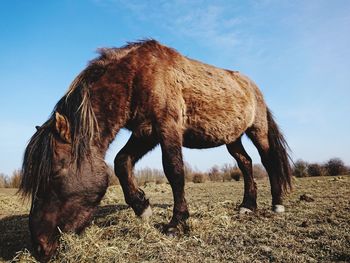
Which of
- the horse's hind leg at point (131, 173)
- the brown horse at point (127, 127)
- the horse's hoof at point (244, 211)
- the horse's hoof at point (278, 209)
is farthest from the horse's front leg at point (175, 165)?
the horse's hoof at point (278, 209)

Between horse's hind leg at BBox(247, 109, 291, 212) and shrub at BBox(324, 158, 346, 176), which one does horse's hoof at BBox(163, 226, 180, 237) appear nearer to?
horse's hind leg at BBox(247, 109, 291, 212)

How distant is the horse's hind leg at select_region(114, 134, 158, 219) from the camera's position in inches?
203

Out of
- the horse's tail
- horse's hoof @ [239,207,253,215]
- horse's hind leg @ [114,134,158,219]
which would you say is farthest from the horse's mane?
the horse's tail

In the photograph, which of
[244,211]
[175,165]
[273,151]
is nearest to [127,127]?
[175,165]

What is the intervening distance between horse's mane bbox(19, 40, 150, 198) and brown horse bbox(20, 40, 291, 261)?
11 millimetres

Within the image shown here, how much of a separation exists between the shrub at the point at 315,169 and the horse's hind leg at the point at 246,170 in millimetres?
12080

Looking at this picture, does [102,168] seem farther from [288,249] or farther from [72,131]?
[288,249]

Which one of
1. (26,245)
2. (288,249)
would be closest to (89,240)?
(26,245)

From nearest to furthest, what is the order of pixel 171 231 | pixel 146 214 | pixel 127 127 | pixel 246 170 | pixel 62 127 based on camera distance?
pixel 62 127
pixel 171 231
pixel 127 127
pixel 146 214
pixel 246 170

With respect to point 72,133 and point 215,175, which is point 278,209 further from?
point 215,175

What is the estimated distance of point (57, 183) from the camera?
3.75 metres

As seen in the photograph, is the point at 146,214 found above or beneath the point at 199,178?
beneath

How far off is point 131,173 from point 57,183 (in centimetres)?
172

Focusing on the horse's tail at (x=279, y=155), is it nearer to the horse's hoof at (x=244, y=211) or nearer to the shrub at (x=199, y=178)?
the horse's hoof at (x=244, y=211)
